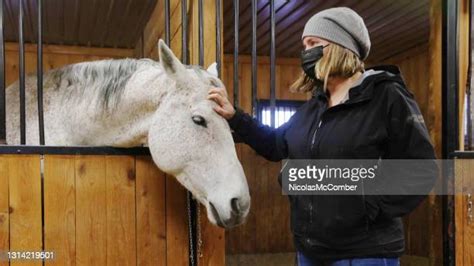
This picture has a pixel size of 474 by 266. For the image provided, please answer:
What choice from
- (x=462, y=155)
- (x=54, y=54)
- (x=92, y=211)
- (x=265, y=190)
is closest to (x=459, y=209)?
(x=462, y=155)

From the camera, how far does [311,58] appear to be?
138 cm

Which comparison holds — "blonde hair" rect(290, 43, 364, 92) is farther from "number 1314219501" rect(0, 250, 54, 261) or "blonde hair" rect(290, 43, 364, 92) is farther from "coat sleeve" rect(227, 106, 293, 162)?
"number 1314219501" rect(0, 250, 54, 261)

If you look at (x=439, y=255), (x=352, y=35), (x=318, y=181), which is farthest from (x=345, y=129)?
(x=439, y=255)

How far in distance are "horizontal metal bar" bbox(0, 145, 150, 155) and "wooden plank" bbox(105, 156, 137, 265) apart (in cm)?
2

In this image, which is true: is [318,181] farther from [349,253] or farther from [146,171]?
[146,171]

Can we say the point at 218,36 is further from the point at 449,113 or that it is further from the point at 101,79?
the point at 449,113

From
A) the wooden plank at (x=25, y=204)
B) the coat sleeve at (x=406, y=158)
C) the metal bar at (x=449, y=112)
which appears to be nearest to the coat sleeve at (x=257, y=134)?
the coat sleeve at (x=406, y=158)

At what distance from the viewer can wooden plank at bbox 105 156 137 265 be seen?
5.44 ft

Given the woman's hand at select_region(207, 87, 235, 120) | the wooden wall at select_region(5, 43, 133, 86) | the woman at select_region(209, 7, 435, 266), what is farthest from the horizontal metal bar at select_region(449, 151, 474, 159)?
the wooden wall at select_region(5, 43, 133, 86)

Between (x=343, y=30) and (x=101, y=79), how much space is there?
92 centimetres

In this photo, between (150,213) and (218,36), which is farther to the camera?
(218,36)

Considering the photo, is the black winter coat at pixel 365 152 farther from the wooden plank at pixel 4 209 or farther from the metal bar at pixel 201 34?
the wooden plank at pixel 4 209

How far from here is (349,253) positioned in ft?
4.04

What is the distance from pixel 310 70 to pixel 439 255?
1766 millimetres
